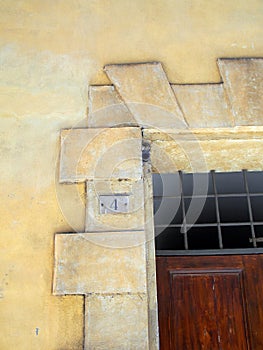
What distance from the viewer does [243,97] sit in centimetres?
233

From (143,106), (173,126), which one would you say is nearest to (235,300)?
(173,126)

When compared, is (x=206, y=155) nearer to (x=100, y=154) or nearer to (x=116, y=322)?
(x=100, y=154)

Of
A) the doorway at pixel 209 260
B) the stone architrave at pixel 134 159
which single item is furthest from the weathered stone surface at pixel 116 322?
the doorway at pixel 209 260

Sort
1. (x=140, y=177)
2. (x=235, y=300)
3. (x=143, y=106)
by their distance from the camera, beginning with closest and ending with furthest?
(x=140, y=177), (x=143, y=106), (x=235, y=300)

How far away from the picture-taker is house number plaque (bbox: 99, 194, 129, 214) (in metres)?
2.09

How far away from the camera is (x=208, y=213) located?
2.84 m

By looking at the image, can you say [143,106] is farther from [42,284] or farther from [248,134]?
[42,284]

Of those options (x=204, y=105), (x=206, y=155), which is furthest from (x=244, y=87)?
(x=206, y=155)

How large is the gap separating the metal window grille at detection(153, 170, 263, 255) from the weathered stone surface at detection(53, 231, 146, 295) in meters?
0.66

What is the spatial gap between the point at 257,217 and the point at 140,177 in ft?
3.73

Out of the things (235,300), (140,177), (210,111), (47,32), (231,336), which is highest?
(47,32)

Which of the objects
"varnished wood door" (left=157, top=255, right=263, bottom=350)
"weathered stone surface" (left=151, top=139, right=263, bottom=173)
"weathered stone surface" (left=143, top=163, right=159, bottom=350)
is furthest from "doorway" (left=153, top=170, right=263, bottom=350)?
"weathered stone surface" (left=143, top=163, right=159, bottom=350)

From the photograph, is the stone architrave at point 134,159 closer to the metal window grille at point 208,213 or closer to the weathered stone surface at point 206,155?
the weathered stone surface at point 206,155

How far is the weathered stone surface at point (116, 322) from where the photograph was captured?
1.85 metres
